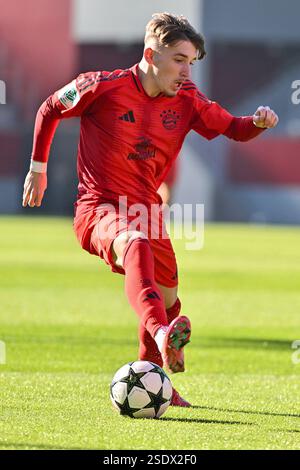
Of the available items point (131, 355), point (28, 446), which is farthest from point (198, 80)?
point (28, 446)

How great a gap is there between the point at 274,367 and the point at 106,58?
35.1m

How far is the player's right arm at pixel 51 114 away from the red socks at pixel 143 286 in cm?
90

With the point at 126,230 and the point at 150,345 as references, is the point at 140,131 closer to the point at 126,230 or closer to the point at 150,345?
the point at 126,230

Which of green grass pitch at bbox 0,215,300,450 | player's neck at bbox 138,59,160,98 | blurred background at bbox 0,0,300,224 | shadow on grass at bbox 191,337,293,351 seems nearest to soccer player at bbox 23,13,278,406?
player's neck at bbox 138,59,160,98

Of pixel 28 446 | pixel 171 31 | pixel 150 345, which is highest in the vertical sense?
pixel 171 31

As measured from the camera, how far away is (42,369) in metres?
8.66

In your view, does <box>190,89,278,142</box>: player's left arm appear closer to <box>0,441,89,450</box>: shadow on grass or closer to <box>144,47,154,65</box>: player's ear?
<box>144,47,154,65</box>: player's ear

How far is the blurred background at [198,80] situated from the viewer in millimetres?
39875

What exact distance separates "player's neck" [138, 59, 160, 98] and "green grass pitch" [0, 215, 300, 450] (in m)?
1.79

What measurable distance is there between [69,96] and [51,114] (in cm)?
19

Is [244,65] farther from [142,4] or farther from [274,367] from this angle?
[274,367]

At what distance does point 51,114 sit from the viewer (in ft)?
22.9

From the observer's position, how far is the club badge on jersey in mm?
6844

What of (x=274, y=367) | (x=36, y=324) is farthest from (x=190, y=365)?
(x=36, y=324)
